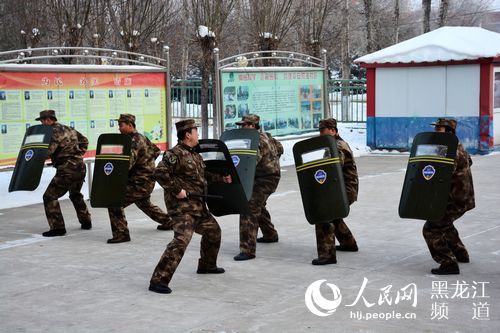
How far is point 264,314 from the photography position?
7355 mm

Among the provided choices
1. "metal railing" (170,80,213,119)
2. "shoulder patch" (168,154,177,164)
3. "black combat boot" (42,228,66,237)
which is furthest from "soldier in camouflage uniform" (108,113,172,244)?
"metal railing" (170,80,213,119)

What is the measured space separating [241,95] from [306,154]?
325 inches

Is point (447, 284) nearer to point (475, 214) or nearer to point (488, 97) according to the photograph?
point (475, 214)

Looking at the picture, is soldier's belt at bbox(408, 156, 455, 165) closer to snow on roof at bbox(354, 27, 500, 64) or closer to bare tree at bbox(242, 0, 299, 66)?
snow on roof at bbox(354, 27, 500, 64)

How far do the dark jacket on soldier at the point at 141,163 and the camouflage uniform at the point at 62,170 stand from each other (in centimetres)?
93

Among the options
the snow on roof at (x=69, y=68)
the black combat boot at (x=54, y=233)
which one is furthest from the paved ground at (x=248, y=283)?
the snow on roof at (x=69, y=68)

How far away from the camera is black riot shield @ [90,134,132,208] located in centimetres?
1073

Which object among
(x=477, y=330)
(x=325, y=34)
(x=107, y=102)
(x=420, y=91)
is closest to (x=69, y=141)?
(x=107, y=102)

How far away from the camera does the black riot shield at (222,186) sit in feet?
28.1

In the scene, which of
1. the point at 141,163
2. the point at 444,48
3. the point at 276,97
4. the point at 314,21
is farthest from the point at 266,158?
the point at 314,21

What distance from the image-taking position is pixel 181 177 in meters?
8.30

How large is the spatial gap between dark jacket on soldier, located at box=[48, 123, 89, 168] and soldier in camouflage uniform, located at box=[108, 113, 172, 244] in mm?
968

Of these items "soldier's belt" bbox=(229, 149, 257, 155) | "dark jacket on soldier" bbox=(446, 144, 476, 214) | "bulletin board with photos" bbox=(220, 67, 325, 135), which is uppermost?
"bulletin board with photos" bbox=(220, 67, 325, 135)

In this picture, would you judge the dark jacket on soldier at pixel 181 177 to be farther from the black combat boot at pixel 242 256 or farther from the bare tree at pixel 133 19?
the bare tree at pixel 133 19
